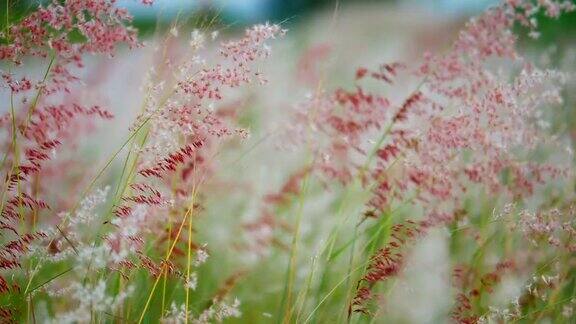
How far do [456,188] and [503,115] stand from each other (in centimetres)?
21

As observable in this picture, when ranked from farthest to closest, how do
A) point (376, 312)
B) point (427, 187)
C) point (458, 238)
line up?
point (458, 238) → point (427, 187) → point (376, 312)

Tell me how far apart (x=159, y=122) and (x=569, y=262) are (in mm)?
1060

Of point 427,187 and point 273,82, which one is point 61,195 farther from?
point 427,187

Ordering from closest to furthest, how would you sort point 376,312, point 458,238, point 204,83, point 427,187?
point 204,83, point 376,312, point 427,187, point 458,238

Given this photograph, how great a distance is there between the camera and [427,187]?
5.62 ft

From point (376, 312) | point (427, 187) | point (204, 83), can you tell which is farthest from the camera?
point (427, 187)

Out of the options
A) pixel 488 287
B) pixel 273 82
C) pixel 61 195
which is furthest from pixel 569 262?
pixel 61 195

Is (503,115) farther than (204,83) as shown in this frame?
Yes

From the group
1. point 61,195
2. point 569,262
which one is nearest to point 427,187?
point 569,262

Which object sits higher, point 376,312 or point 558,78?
point 558,78

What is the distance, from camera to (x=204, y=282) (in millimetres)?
1680

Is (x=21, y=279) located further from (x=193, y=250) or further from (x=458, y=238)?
Answer: (x=458, y=238)

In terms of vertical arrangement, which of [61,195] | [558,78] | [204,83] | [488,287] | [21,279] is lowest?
[488,287]

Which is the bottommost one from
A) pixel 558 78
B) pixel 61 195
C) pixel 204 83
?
pixel 61 195
